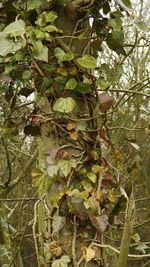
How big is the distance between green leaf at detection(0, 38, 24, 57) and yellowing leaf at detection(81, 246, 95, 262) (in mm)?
545

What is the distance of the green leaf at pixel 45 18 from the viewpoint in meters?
1.10

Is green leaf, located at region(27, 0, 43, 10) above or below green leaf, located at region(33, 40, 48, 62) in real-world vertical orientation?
above

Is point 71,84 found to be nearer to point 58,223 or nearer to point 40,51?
point 40,51

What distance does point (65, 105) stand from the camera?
1102 millimetres

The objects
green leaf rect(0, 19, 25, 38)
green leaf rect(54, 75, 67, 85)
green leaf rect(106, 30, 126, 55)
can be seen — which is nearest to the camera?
green leaf rect(0, 19, 25, 38)

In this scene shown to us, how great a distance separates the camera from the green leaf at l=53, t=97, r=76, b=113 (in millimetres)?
1101

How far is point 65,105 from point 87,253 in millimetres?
389

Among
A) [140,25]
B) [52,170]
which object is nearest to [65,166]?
[52,170]

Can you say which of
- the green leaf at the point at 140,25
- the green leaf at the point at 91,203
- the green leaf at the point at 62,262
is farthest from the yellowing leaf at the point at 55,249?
the green leaf at the point at 140,25

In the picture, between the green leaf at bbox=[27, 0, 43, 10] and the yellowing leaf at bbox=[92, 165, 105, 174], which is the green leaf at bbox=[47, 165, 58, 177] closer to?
the yellowing leaf at bbox=[92, 165, 105, 174]

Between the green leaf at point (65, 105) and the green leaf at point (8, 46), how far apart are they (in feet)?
0.58

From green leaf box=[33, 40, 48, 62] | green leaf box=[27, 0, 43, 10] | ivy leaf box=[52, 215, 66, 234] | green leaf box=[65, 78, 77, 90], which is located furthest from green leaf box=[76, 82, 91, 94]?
ivy leaf box=[52, 215, 66, 234]

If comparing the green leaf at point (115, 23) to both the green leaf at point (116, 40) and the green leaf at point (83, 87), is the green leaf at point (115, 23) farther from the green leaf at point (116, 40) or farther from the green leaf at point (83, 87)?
the green leaf at point (83, 87)

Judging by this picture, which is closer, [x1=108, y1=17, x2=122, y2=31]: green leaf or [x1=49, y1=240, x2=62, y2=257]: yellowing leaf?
[x1=49, y1=240, x2=62, y2=257]: yellowing leaf
